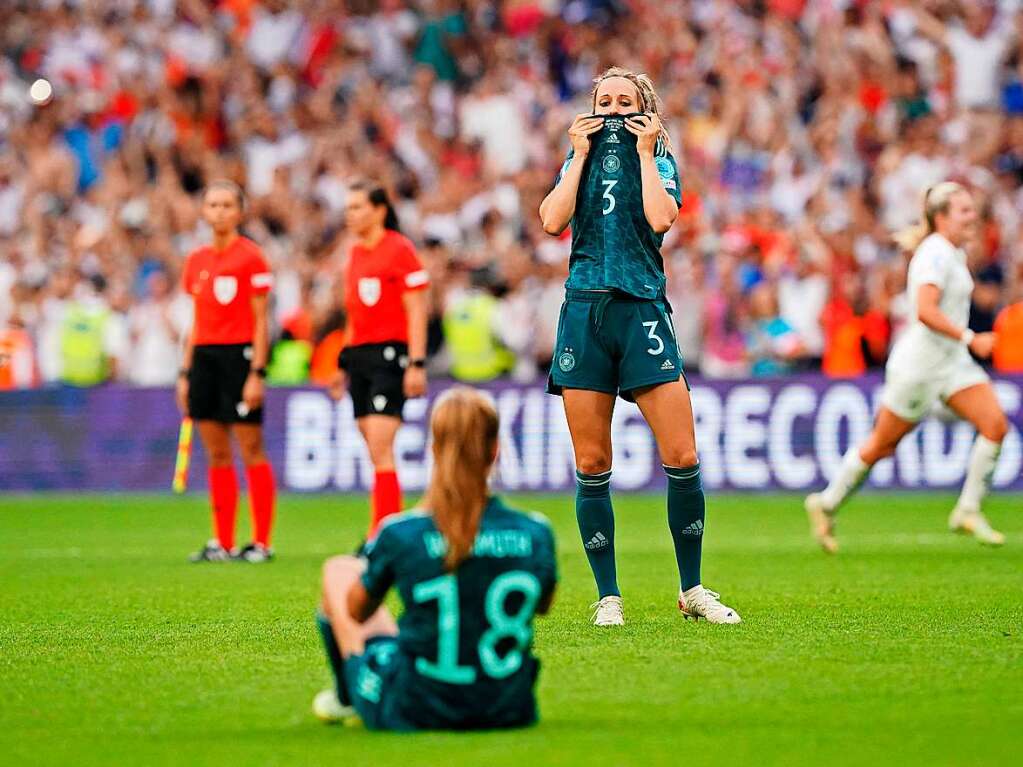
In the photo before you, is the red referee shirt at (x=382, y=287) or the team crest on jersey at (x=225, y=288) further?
the team crest on jersey at (x=225, y=288)

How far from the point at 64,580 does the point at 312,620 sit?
306 centimetres

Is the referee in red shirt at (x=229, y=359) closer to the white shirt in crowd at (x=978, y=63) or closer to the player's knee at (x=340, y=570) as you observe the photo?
the player's knee at (x=340, y=570)

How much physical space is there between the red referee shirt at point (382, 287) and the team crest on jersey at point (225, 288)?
881 millimetres

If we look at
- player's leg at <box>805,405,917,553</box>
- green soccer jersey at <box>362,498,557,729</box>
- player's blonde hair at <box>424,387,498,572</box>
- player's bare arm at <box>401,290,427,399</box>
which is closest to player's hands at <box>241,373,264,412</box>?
player's bare arm at <box>401,290,427,399</box>

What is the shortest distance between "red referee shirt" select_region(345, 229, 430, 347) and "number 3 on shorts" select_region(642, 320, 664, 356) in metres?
4.14

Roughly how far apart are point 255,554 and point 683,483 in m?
4.96

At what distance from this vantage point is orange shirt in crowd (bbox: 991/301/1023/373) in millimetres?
18203

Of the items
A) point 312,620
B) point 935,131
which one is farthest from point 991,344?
point 935,131

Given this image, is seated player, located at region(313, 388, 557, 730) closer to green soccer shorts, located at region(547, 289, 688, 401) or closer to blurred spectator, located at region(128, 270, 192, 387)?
green soccer shorts, located at region(547, 289, 688, 401)

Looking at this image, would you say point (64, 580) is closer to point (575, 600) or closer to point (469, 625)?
point (575, 600)

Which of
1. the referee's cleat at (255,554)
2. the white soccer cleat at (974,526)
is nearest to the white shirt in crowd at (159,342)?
the referee's cleat at (255,554)

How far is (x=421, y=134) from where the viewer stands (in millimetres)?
22672

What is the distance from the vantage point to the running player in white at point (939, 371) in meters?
11.8

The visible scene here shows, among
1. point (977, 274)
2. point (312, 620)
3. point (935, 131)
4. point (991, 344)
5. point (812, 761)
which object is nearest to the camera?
point (812, 761)
